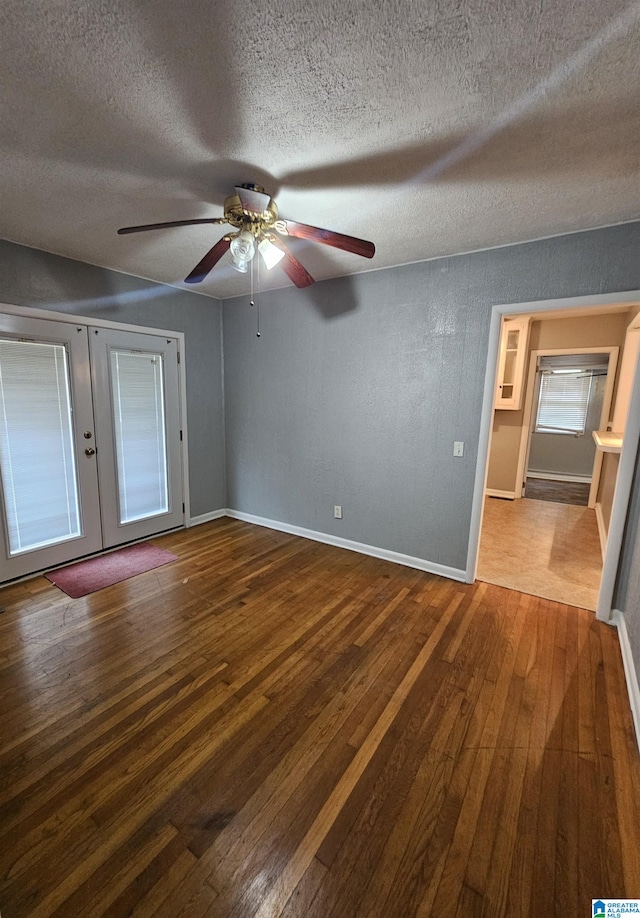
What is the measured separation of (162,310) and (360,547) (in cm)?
299

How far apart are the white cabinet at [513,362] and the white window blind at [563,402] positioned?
225 cm

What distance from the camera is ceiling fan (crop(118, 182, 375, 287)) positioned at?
5.44 feet

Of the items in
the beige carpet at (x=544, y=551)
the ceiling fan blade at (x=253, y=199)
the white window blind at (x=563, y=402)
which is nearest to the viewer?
the ceiling fan blade at (x=253, y=199)

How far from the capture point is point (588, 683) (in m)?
1.93

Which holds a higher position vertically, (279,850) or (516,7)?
(516,7)

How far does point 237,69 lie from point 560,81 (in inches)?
41.8

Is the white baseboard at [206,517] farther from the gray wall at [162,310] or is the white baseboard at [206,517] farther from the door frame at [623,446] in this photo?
the door frame at [623,446]

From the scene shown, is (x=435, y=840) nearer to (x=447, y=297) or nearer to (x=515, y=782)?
(x=515, y=782)

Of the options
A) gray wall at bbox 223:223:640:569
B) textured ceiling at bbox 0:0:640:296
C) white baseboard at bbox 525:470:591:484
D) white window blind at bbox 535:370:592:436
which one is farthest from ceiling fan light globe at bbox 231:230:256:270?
white window blind at bbox 535:370:592:436

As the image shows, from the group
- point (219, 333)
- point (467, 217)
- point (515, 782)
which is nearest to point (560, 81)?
point (467, 217)

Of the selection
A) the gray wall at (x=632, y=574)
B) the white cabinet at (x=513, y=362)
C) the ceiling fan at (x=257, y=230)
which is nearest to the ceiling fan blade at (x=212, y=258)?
the ceiling fan at (x=257, y=230)

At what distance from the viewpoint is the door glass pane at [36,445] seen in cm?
269

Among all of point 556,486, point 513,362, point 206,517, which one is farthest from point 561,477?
point 206,517

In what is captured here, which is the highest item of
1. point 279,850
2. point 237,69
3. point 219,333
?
point 237,69
